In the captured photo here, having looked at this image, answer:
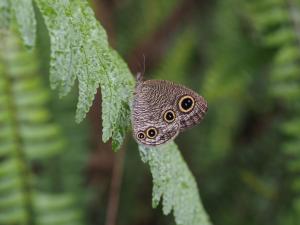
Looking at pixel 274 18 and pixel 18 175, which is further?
pixel 274 18

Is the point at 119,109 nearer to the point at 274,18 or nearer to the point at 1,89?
the point at 1,89

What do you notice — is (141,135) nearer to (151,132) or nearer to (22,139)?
(151,132)

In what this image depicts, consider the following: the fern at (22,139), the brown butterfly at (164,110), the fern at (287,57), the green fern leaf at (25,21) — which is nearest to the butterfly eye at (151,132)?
the brown butterfly at (164,110)

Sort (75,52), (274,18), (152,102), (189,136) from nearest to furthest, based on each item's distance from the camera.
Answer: (75,52), (152,102), (274,18), (189,136)

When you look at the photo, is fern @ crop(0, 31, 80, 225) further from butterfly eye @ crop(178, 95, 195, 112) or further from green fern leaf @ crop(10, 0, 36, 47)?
green fern leaf @ crop(10, 0, 36, 47)

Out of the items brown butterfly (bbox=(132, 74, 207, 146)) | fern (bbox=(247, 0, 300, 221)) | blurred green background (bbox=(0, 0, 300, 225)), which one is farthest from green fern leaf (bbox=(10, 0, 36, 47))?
fern (bbox=(247, 0, 300, 221))

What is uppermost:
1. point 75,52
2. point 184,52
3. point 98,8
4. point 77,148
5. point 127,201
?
point 98,8

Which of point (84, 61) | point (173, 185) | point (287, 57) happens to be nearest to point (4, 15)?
point (84, 61)

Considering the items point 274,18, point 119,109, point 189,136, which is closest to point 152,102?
point 119,109
